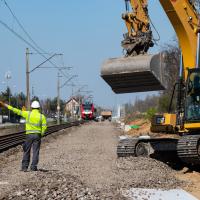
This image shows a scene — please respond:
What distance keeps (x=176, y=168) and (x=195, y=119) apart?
2573mm

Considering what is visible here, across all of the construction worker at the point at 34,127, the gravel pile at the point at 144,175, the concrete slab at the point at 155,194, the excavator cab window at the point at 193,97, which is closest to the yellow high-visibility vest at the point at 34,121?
the construction worker at the point at 34,127

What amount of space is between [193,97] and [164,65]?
7.10 ft

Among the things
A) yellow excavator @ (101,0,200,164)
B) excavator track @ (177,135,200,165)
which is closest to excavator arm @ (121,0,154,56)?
yellow excavator @ (101,0,200,164)

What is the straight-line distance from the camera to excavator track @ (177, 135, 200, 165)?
14.7m

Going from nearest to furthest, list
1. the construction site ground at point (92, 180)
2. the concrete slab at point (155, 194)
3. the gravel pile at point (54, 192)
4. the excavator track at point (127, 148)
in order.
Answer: the gravel pile at point (54, 192) < the construction site ground at point (92, 180) < the concrete slab at point (155, 194) < the excavator track at point (127, 148)

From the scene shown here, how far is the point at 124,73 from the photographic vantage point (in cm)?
1590

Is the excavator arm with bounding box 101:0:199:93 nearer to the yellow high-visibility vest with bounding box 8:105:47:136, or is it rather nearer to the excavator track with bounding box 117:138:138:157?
the excavator track with bounding box 117:138:138:157

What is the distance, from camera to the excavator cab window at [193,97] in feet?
49.9

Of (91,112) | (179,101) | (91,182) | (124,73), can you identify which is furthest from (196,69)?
(91,112)

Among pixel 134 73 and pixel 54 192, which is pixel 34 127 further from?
pixel 54 192

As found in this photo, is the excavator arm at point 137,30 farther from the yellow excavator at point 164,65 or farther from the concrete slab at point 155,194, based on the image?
the concrete slab at point 155,194

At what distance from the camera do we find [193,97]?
15250 mm

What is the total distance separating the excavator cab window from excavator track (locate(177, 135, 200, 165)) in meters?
0.60

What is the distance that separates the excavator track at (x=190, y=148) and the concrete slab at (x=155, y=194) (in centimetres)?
340
